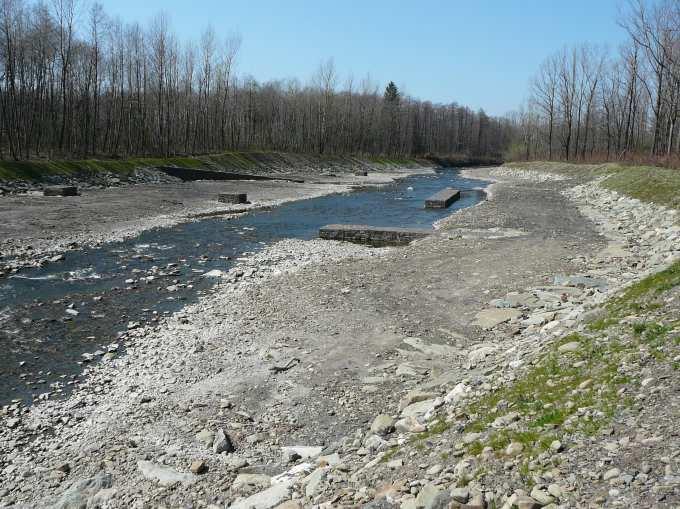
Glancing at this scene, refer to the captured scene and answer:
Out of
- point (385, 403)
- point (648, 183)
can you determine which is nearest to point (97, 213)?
point (385, 403)

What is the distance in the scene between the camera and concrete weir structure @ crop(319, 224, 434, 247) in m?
22.2

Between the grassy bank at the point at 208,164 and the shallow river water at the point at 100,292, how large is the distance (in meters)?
19.3

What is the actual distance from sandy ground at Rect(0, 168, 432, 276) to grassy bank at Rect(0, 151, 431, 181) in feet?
13.6

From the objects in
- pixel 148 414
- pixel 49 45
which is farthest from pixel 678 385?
pixel 49 45

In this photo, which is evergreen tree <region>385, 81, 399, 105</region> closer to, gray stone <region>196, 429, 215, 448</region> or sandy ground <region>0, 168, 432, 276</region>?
sandy ground <region>0, 168, 432, 276</region>

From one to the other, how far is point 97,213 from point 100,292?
50.4 ft

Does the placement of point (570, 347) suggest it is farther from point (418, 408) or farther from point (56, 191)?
point (56, 191)

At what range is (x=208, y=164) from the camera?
60.2 m

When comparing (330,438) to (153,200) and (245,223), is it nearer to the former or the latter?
(245,223)

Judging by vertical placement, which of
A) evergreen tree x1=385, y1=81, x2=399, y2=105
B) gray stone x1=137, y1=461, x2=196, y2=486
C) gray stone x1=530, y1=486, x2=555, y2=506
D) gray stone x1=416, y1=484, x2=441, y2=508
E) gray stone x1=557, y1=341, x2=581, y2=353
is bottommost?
gray stone x1=137, y1=461, x2=196, y2=486

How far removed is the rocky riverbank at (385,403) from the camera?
179 inches

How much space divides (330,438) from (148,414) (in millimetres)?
2819

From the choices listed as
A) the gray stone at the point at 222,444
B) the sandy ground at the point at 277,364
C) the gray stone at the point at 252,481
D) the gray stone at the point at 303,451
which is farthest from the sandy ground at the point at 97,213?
the gray stone at the point at 252,481

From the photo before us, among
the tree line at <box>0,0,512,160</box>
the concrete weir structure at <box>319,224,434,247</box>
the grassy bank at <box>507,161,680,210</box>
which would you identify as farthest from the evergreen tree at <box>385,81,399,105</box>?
the concrete weir structure at <box>319,224,434,247</box>
